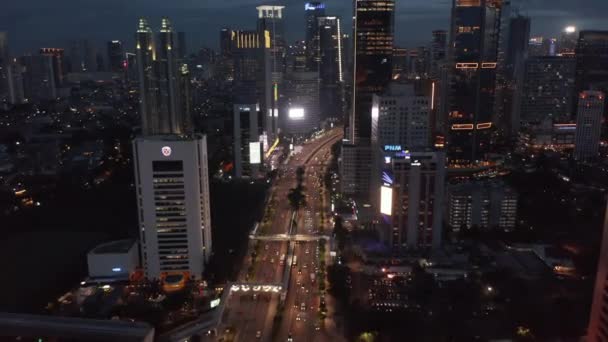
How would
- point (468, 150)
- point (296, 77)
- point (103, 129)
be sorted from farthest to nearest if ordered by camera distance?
point (296, 77)
point (103, 129)
point (468, 150)

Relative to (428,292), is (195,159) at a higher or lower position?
higher

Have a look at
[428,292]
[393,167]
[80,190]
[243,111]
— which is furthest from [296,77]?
[428,292]

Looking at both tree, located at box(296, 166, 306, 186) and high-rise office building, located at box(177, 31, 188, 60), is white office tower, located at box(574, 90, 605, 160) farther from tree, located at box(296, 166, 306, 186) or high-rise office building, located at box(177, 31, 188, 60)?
high-rise office building, located at box(177, 31, 188, 60)

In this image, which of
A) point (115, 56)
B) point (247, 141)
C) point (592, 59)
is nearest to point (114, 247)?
point (247, 141)

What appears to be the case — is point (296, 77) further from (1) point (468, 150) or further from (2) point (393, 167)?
(2) point (393, 167)

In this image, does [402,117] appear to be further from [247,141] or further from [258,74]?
[258,74]

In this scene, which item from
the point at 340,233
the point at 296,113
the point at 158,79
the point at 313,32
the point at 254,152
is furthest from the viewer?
the point at 313,32

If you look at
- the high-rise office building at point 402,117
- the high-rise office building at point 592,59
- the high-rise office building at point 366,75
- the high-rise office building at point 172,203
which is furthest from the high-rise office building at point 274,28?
the high-rise office building at point 592,59
